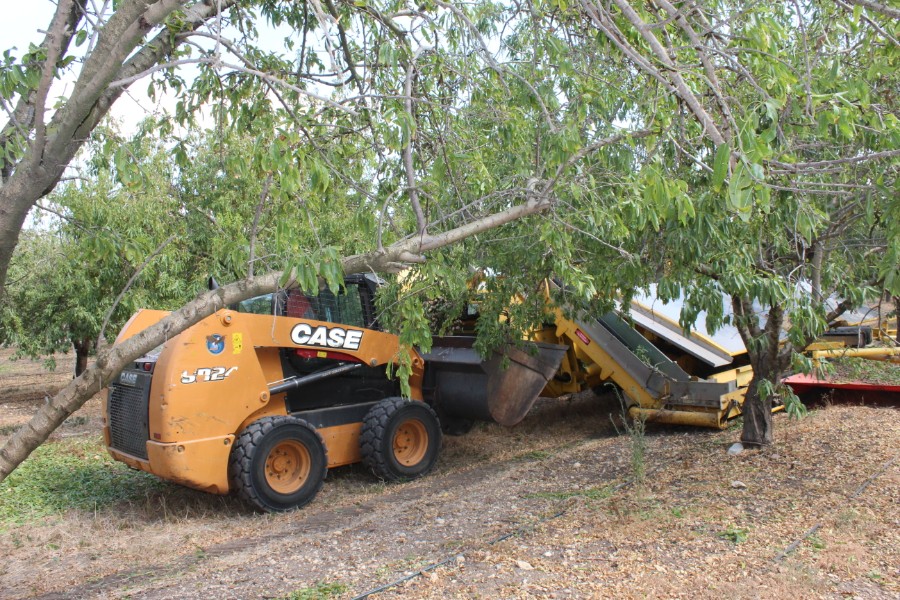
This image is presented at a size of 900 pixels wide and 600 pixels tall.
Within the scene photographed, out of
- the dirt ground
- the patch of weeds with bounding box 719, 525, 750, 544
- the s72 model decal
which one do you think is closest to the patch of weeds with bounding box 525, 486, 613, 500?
the dirt ground

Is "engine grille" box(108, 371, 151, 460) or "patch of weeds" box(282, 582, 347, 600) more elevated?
"engine grille" box(108, 371, 151, 460)

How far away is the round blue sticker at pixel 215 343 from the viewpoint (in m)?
6.07

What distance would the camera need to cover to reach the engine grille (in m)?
6.13

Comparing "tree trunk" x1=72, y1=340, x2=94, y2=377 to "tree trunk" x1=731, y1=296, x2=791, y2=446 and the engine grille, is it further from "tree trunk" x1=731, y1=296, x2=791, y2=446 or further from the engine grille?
"tree trunk" x1=731, y1=296, x2=791, y2=446

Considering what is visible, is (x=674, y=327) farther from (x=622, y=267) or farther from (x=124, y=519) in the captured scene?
(x=124, y=519)

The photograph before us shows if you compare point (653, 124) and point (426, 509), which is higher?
point (653, 124)

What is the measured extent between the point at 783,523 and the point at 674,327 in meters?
4.40

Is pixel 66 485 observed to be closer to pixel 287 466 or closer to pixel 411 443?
pixel 287 466

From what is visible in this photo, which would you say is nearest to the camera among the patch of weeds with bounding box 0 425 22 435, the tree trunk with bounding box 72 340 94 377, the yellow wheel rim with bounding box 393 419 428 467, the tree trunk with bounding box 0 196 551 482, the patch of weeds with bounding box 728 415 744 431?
the tree trunk with bounding box 0 196 551 482

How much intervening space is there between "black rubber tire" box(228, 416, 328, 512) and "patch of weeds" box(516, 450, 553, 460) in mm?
2321

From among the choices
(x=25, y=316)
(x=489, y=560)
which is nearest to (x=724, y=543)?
(x=489, y=560)

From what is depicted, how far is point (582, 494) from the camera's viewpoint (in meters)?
6.16

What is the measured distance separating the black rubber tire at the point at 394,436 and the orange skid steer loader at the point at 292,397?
0.01 m

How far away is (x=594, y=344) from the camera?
27.9 feet
